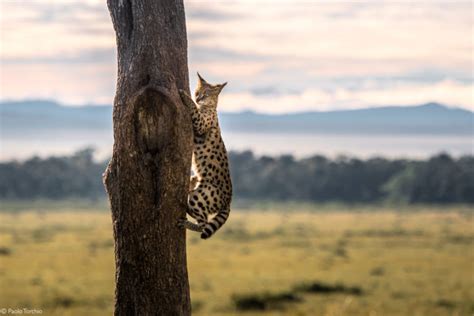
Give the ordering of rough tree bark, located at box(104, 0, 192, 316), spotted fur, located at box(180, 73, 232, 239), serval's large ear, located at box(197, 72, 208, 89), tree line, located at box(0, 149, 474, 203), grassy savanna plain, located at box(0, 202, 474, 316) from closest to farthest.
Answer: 1. rough tree bark, located at box(104, 0, 192, 316)
2. spotted fur, located at box(180, 73, 232, 239)
3. serval's large ear, located at box(197, 72, 208, 89)
4. grassy savanna plain, located at box(0, 202, 474, 316)
5. tree line, located at box(0, 149, 474, 203)

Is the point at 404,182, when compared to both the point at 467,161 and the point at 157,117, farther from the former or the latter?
the point at 157,117

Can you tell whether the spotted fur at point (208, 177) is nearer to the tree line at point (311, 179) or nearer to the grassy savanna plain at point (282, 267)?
the grassy savanna plain at point (282, 267)

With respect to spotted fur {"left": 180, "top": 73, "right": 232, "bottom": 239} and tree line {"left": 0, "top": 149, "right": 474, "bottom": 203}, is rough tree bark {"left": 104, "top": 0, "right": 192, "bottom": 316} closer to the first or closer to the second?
spotted fur {"left": 180, "top": 73, "right": 232, "bottom": 239}

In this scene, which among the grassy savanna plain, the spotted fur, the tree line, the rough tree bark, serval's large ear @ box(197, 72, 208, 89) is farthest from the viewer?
the tree line

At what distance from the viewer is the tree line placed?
7094cm

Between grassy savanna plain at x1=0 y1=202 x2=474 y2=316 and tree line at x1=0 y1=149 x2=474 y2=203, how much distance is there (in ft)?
58.4

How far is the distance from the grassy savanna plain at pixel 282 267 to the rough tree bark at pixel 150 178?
1159 centimetres

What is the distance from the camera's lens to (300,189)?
7638 centimetres

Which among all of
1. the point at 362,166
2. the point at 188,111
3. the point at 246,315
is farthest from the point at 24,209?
the point at 188,111

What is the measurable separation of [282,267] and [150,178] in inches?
898

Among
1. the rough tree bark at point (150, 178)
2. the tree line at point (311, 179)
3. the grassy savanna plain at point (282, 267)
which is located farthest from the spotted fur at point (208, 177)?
the tree line at point (311, 179)

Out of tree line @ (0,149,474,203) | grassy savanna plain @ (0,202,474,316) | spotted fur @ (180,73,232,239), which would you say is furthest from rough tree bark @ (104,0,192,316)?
tree line @ (0,149,474,203)

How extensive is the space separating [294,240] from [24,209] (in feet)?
102

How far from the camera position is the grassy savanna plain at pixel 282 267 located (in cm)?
2230
